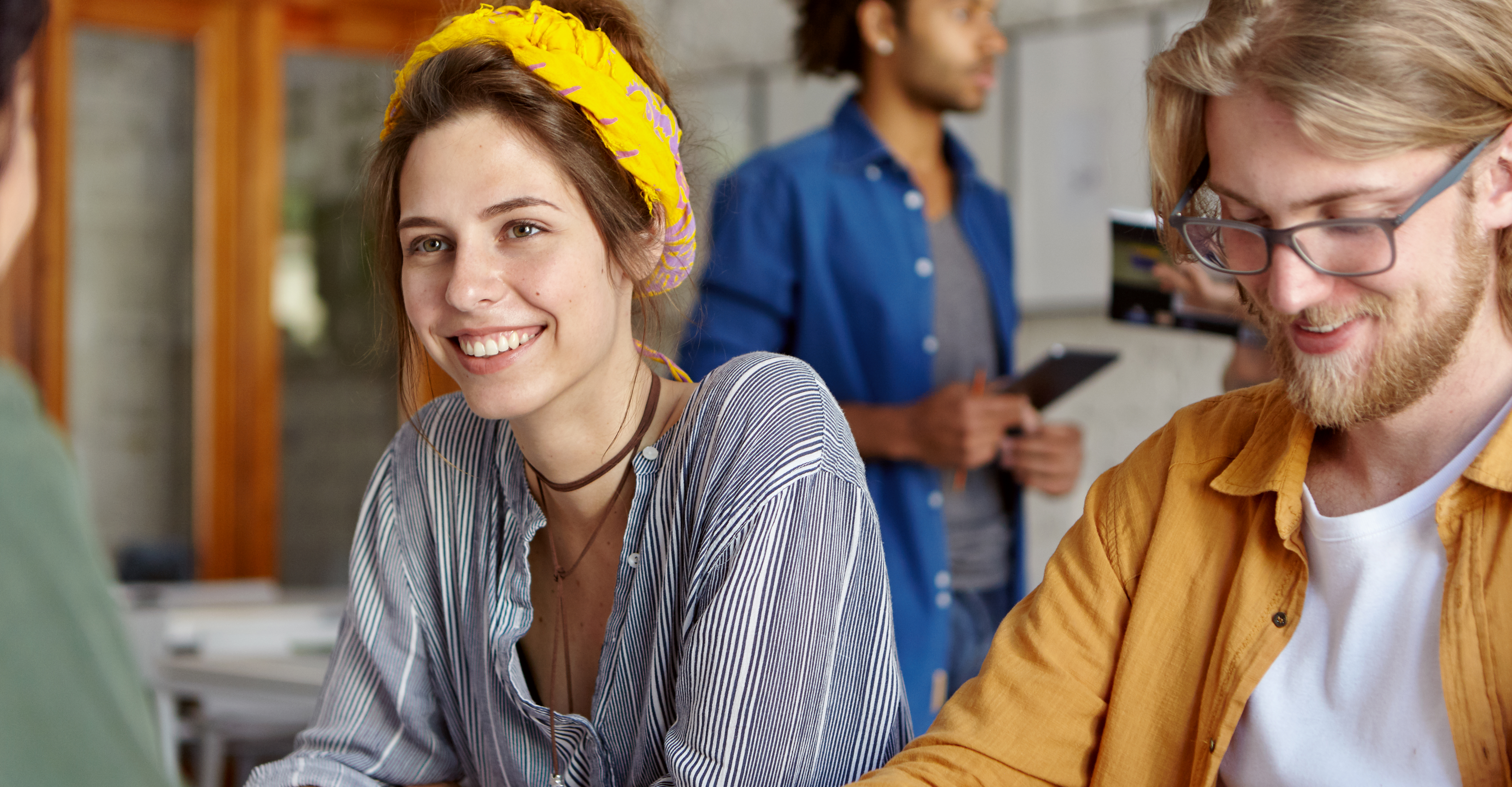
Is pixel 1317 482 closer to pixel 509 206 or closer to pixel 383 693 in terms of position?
pixel 509 206

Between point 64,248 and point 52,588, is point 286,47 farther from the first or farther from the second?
point 52,588

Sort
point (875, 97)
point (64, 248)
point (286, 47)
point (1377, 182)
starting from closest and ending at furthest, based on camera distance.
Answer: point (1377, 182), point (875, 97), point (64, 248), point (286, 47)

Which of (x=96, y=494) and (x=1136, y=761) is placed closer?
(x=1136, y=761)

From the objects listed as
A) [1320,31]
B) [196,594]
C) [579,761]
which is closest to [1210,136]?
[1320,31]

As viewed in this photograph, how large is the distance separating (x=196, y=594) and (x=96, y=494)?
4.86ft

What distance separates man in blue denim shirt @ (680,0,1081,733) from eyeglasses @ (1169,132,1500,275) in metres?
1.04

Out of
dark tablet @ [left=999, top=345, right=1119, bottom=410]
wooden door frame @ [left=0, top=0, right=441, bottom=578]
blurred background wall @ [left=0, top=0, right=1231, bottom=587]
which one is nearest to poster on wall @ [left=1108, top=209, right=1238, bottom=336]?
dark tablet @ [left=999, top=345, right=1119, bottom=410]

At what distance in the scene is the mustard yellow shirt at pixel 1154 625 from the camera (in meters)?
1.11

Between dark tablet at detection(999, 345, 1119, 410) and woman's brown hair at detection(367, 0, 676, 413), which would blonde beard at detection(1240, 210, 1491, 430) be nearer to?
woman's brown hair at detection(367, 0, 676, 413)

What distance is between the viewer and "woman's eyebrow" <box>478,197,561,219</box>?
Answer: 1.27 meters

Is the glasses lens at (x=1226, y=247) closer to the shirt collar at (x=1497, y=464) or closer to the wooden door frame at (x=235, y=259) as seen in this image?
the shirt collar at (x=1497, y=464)

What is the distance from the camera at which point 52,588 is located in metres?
0.44

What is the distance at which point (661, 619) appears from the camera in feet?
4.15

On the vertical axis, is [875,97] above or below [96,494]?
above
